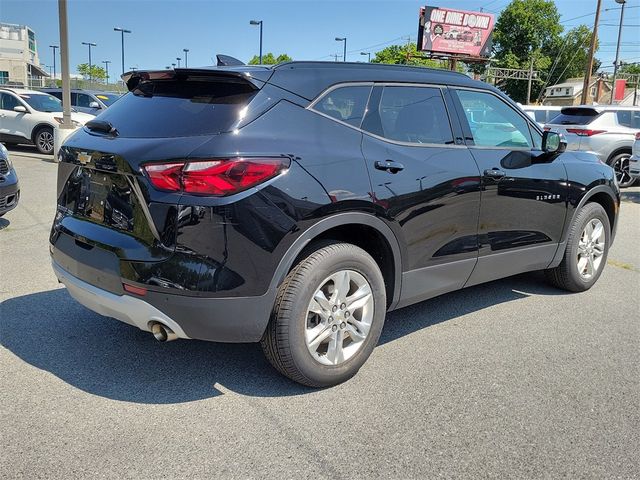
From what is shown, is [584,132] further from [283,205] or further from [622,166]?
[283,205]

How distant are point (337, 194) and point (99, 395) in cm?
168

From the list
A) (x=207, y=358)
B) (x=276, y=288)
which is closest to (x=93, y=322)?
(x=207, y=358)

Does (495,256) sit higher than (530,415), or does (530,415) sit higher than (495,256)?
(495,256)

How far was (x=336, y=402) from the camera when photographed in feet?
10.2

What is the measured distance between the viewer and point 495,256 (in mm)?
4184

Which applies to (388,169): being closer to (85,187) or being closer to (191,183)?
(191,183)

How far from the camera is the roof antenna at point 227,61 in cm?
356

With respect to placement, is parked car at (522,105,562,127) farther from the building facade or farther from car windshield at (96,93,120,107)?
the building facade

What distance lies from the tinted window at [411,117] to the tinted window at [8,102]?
46.1 ft

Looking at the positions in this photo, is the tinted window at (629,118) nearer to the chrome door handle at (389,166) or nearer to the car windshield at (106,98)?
the chrome door handle at (389,166)

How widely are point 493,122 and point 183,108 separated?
2440 mm

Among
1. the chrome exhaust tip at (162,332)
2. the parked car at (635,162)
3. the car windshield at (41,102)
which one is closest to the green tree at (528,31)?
the parked car at (635,162)

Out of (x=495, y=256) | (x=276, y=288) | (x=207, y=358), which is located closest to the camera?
(x=276, y=288)

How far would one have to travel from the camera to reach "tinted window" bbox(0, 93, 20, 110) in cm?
1477
